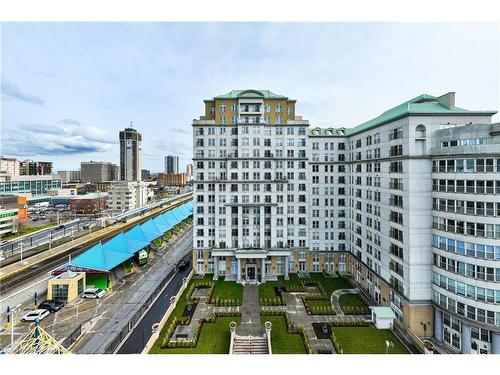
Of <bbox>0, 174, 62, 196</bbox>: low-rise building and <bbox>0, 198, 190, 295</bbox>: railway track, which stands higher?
<bbox>0, 174, 62, 196</bbox>: low-rise building

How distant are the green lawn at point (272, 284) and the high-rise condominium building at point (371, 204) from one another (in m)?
1.74

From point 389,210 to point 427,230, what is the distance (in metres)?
4.89

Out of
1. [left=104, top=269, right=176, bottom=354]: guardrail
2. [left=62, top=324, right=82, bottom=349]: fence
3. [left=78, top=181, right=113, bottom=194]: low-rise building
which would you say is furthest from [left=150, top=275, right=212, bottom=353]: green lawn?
[left=78, top=181, right=113, bottom=194]: low-rise building

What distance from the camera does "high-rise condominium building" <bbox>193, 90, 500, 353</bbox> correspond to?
23672 mm

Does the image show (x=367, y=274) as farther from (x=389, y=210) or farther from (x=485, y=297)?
(x=485, y=297)

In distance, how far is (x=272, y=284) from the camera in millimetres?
41438

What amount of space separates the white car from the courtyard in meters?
14.9

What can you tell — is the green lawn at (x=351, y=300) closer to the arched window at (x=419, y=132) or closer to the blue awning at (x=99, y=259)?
the arched window at (x=419, y=132)

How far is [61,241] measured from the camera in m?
63.0

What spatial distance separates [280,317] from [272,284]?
32.8 ft

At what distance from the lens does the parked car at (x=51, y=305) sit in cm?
3200

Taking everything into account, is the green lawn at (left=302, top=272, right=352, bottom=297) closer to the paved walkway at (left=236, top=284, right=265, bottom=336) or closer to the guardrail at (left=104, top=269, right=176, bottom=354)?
the paved walkway at (left=236, top=284, right=265, bottom=336)

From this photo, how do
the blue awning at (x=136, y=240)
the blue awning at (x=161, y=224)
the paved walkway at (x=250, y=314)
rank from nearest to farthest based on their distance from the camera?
the paved walkway at (x=250, y=314)
the blue awning at (x=136, y=240)
the blue awning at (x=161, y=224)

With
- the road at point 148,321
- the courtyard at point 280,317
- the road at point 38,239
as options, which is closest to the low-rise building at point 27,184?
the road at point 38,239
